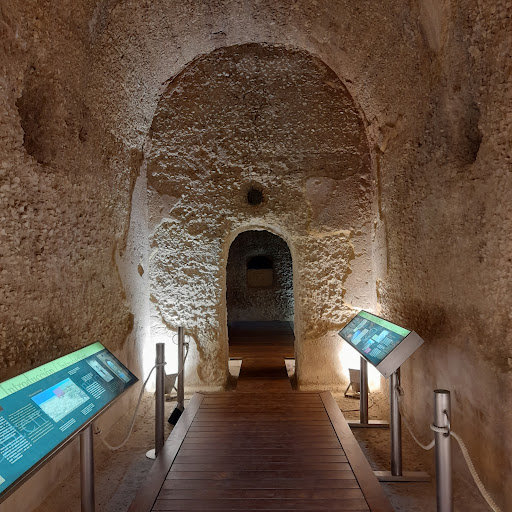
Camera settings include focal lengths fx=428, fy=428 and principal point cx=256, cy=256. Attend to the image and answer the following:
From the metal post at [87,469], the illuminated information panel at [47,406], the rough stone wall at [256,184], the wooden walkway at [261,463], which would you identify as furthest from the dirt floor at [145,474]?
the rough stone wall at [256,184]

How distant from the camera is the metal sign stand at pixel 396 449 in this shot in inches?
120

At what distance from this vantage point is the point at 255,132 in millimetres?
5332

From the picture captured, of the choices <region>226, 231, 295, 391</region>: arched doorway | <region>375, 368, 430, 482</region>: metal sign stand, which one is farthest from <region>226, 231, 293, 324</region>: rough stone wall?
<region>375, 368, 430, 482</region>: metal sign stand

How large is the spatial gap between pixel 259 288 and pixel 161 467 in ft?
27.0

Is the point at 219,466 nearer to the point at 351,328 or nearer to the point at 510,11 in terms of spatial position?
the point at 351,328

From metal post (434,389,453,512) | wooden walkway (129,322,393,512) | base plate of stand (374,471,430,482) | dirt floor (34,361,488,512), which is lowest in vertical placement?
dirt floor (34,361,488,512)

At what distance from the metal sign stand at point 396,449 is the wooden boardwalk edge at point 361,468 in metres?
0.25

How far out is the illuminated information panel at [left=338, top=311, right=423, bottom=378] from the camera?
2908 mm

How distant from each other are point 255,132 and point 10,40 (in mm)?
3171

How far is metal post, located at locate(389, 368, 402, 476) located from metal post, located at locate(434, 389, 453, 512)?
1.00 m

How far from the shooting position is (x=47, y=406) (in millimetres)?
1912

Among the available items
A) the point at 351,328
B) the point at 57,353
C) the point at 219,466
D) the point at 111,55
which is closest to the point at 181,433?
the point at 219,466

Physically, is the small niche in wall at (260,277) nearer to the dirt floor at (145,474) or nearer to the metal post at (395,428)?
the dirt floor at (145,474)

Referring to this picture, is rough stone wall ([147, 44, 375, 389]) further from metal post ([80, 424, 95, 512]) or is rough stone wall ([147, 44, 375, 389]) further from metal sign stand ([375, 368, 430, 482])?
metal post ([80, 424, 95, 512])
